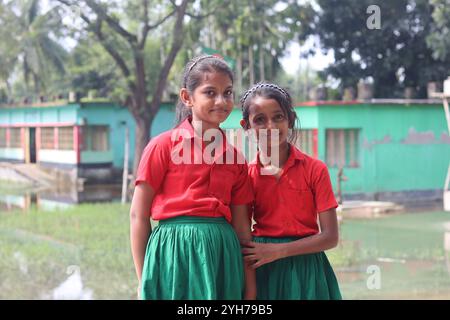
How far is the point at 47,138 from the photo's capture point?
703 inches

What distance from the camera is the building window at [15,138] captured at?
1927 cm

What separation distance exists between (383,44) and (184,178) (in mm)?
13093

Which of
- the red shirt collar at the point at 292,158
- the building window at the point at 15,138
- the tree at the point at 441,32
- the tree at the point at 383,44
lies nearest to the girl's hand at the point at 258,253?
the red shirt collar at the point at 292,158

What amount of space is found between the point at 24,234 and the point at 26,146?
10831mm

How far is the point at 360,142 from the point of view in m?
11.8

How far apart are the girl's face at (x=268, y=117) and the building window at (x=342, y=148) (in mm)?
9866

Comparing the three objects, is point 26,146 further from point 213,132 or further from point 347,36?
point 213,132

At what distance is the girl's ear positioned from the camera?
1872 mm

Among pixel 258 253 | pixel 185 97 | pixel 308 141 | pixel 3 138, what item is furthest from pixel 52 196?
pixel 258 253

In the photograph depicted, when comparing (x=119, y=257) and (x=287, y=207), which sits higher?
(x=287, y=207)

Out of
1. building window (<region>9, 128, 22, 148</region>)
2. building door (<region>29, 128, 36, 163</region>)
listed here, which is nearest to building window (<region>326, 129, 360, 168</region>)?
building door (<region>29, 128, 36, 163</region>)

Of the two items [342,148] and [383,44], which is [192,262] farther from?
[383,44]

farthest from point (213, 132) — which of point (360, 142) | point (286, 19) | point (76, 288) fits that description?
point (286, 19)
